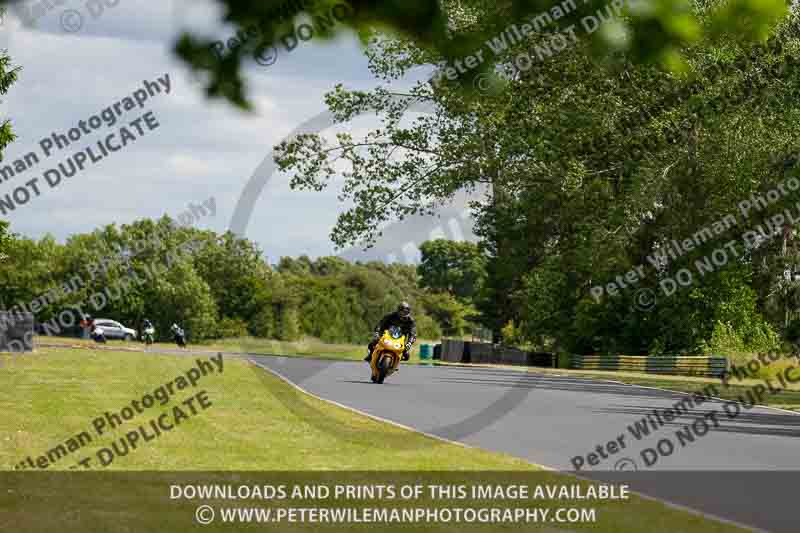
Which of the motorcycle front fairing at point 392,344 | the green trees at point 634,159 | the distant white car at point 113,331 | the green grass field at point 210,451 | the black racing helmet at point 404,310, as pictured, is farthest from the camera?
the distant white car at point 113,331

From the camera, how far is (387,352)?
2764cm

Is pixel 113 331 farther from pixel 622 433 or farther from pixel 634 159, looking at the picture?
pixel 622 433

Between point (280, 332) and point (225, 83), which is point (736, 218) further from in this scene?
point (225, 83)

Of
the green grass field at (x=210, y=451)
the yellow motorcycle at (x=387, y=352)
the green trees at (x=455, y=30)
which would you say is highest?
the green trees at (x=455, y=30)

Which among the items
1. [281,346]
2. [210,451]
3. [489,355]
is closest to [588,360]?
[489,355]

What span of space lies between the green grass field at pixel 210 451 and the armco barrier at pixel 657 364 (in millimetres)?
21735

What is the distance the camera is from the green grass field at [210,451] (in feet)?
29.8

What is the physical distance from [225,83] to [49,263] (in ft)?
373

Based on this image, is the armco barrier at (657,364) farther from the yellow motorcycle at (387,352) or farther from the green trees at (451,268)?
the green trees at (451,268)

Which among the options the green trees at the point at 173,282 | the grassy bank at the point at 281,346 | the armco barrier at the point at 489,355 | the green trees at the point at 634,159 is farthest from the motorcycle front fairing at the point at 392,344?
the green trees at the point at 173,282

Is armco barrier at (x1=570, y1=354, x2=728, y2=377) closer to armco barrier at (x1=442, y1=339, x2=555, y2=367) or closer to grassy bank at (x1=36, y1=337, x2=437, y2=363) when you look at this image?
armco barrier at (x1=442, y1=339, x2=555, y2=367)

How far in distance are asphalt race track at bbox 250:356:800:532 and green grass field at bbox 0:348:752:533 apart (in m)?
0.81

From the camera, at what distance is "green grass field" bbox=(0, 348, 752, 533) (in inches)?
358

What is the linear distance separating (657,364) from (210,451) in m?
35.2
